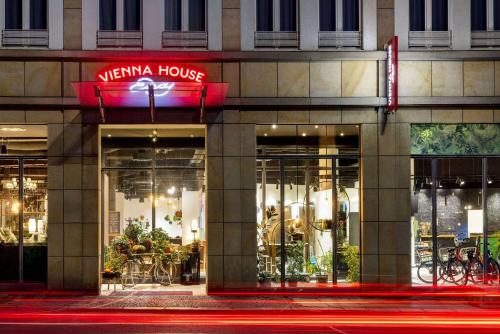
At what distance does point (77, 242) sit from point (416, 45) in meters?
10.0

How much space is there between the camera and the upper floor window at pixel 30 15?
2058 centimetres

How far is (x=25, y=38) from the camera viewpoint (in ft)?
67.2

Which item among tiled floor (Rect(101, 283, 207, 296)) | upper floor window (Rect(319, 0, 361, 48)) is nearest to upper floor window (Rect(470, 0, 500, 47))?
upper floor window (Rect(319, 0, 361, 48))

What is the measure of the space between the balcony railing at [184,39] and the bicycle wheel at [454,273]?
8.43 meters

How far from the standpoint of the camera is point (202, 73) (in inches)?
770

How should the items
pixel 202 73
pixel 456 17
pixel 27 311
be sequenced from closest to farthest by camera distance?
pixel 27 311, pixel 202 73, pixel 456 17

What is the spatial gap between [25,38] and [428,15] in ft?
34.0

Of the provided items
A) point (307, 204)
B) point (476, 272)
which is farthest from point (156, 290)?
point (476, 272)

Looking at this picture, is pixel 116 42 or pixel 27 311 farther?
pixel 116 42

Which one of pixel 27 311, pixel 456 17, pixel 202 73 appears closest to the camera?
pixel 27 311

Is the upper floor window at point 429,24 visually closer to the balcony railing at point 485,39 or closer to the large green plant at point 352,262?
the balcony railing at point 485,39

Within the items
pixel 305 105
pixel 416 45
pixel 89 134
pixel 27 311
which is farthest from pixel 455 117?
pixel 27 311

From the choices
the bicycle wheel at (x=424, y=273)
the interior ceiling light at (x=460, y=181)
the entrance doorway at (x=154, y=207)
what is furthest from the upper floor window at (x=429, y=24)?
the entrance doorway at (x=154, y=207)

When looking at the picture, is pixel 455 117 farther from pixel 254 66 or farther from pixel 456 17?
pixel 254 66
